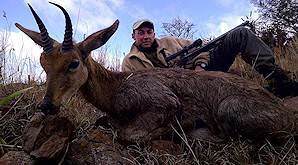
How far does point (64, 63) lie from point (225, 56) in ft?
10.4

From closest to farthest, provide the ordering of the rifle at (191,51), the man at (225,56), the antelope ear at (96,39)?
the antelope ear at (96,39)
the man at (225,56)
the rifle at (191,51)

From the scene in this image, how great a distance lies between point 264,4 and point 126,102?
1403 centimetres

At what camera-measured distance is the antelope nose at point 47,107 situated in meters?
4.00

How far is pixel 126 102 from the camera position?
4.66 metres

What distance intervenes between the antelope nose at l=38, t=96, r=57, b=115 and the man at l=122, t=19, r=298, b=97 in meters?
2.92

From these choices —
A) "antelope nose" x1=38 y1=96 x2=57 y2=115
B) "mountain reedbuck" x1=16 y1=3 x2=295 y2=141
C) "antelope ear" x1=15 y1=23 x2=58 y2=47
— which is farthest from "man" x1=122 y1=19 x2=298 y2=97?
"antelope nose" x1=38 y1=96 x2=57 y2=115

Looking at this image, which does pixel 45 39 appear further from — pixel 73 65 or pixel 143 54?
pixel 143 54

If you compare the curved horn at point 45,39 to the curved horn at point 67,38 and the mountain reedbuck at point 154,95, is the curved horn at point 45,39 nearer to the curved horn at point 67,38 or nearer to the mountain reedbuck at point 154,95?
the mountain reedbuck at point 154,95

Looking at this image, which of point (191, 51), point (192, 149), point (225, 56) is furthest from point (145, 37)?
point (192, 149)

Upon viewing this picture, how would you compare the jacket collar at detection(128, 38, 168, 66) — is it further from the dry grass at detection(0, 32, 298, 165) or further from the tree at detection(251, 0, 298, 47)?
the tree at detection(251, 0, 298, 47)

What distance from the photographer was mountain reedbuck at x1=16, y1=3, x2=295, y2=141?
14.2 ft

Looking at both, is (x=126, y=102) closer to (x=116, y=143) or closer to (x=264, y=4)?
(x=116, y=143)

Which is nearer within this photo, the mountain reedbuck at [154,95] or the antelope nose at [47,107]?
the antelope nose at [47,107]

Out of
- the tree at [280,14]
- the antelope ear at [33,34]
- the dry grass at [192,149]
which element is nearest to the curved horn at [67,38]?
the antelope ear at [33,34]
